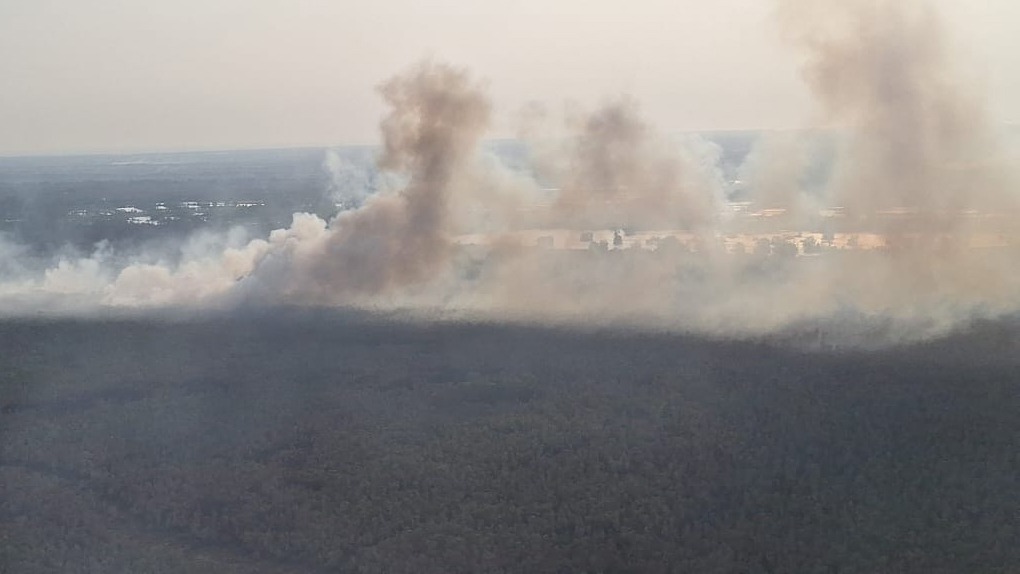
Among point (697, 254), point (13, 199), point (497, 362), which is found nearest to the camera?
point (497, 362)

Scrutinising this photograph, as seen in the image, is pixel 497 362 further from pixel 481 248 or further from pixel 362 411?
pixel 481 248

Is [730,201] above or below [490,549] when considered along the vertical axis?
above

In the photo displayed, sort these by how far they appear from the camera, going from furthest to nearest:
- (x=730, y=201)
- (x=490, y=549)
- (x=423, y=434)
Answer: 1. (x=730, y=201)
2. (x=423, y=434)
3. (x=490, y=549)

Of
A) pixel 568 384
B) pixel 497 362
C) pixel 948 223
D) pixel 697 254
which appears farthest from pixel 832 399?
pixel 697 254

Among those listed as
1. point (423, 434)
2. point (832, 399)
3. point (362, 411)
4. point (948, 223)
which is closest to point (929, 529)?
point (832, 399)

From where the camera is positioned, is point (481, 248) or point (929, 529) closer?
point (929, 529)

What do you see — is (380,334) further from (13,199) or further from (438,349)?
(13,199)
